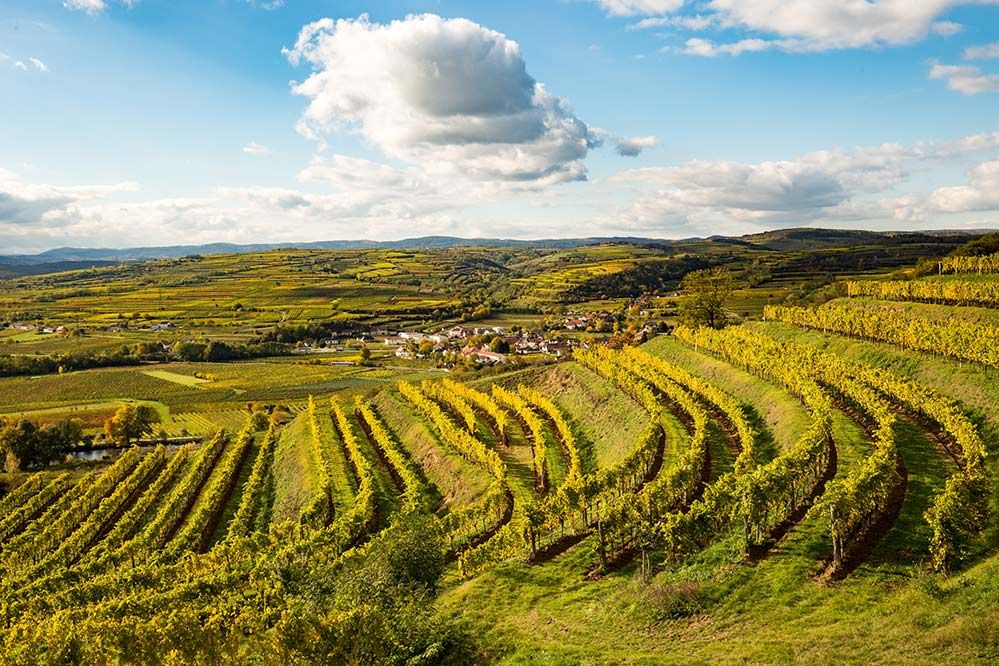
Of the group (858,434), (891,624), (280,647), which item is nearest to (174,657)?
(280,647)

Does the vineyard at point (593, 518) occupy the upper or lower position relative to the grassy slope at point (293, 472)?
upper

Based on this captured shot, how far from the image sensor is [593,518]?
52.1m

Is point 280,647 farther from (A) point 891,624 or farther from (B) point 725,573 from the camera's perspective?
(A) point 891,624

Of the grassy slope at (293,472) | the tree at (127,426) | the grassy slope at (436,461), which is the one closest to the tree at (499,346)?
the grassy slope at (436,461)

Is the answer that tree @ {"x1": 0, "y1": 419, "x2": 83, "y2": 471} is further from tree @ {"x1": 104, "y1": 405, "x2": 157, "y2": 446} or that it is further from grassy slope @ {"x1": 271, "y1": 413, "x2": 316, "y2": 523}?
grassy slope @ {"x1": 271, "y1": 413, "x2": 316, "y2": 523}

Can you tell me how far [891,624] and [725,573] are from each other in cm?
952

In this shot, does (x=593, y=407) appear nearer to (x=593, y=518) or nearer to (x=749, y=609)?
(x=593, y=518)

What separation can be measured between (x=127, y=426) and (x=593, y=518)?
122 metres

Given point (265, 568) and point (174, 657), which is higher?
point (174, 657)

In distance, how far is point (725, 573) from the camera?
3597 centimetres

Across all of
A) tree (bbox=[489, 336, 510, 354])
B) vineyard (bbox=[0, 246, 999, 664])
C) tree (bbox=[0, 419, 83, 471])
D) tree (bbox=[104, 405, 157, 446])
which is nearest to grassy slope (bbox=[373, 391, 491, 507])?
vineyard (bbox=[0, 246, 999, 664])

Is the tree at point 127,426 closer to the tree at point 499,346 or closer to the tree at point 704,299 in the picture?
the tree at point 499,346

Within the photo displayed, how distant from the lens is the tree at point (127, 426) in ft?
436

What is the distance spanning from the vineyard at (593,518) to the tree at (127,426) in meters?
20.0
